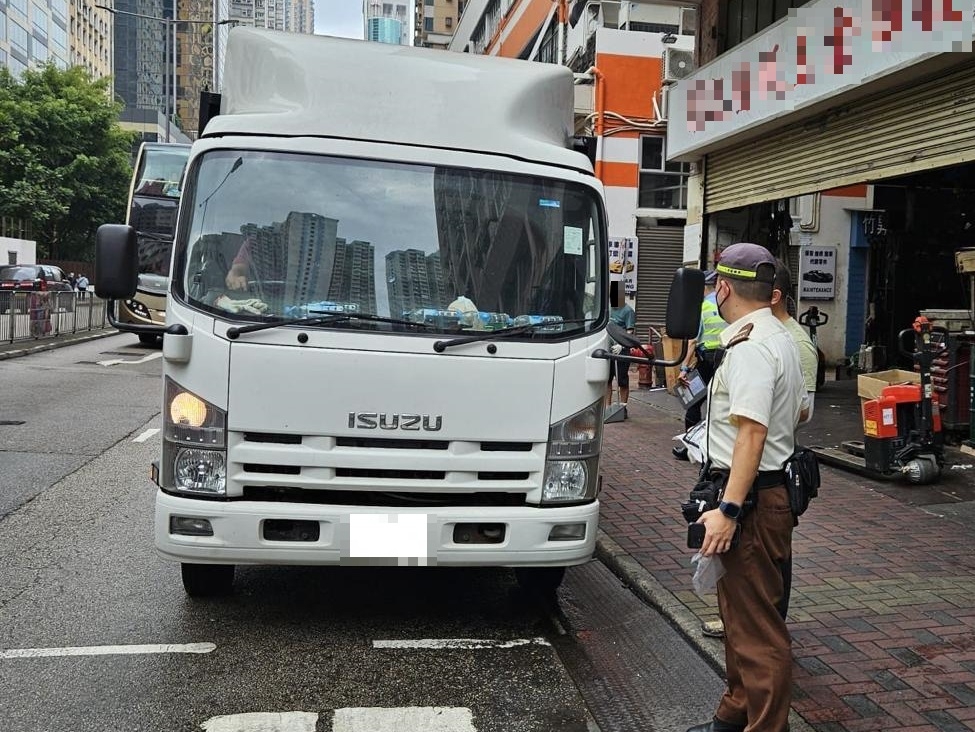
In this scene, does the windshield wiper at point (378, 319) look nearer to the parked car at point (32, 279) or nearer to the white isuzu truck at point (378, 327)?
the white isuzu truck at point (378, 327)

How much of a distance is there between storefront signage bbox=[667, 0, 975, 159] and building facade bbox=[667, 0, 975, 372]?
18 millimetres

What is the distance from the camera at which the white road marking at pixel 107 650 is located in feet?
13.6

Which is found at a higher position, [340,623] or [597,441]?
[597,441]

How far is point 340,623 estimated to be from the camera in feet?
15.3

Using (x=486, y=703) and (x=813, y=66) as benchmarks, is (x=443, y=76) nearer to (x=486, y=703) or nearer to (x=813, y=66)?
(x=486, y=703)

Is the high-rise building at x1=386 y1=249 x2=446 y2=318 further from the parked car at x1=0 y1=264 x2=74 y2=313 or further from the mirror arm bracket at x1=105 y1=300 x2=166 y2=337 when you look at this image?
the parked car at x1=0 y1=264 x2=74 y2=313

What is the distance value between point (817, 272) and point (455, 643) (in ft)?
45.8

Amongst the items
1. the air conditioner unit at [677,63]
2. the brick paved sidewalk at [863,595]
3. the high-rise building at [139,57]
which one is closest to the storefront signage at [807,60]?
the air conditioner unit at [677,63]

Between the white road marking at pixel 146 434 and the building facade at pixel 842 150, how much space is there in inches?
323

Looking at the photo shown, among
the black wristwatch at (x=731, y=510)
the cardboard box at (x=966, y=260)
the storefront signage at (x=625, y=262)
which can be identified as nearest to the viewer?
the black wristwatch at (x=731, y=510)

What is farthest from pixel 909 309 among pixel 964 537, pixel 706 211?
pixel 964 537

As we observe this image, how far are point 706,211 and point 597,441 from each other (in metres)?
10.6

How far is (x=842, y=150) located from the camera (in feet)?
34.0

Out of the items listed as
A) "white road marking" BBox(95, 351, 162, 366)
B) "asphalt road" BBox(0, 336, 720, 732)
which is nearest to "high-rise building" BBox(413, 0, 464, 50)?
"white road marking" BBox(95, 351, 162, 366)
